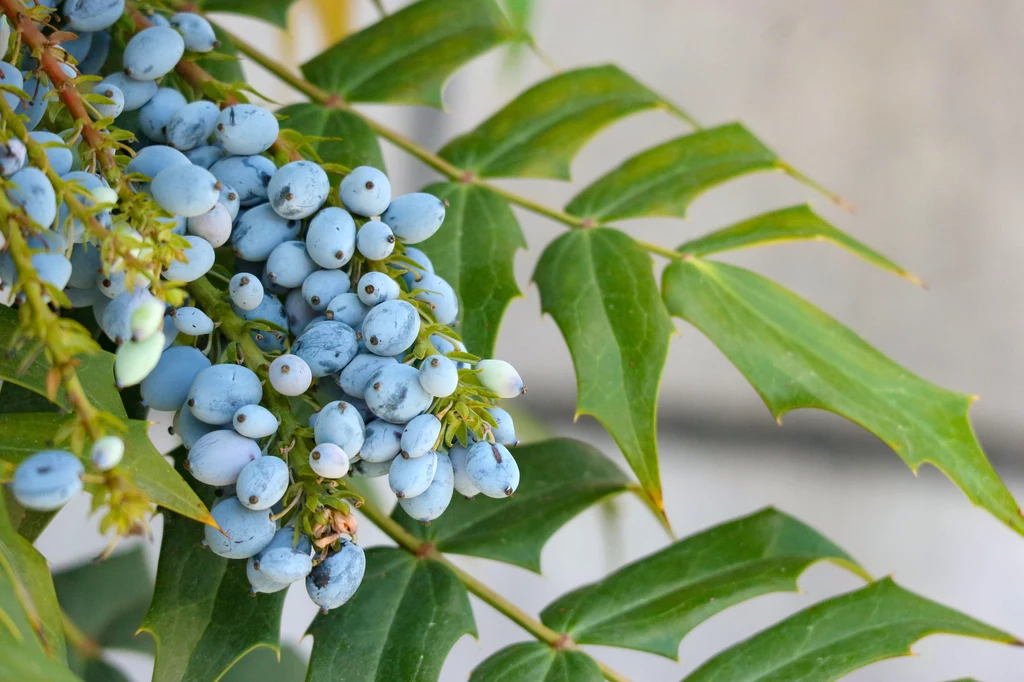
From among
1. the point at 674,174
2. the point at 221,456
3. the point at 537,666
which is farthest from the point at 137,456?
the point at 674,174

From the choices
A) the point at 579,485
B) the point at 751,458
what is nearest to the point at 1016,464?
the point at 751,458

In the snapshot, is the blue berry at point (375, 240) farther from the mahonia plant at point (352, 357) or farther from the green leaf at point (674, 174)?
the green leaf at point (674, 174)

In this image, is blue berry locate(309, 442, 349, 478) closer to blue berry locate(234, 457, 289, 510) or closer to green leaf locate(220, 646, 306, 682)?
blue berry locate(234, 457, 289, 510)

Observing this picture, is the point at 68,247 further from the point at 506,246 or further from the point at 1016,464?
the point at 1016,464

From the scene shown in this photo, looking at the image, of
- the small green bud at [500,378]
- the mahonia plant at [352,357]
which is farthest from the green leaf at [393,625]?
the small green bud at [500,378]

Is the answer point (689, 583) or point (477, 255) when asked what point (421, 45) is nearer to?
point (477, 255)

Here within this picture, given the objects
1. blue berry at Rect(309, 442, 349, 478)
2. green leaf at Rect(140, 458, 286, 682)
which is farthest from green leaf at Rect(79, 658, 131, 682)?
blue berry at Rect(309, 442, 349, 478)
